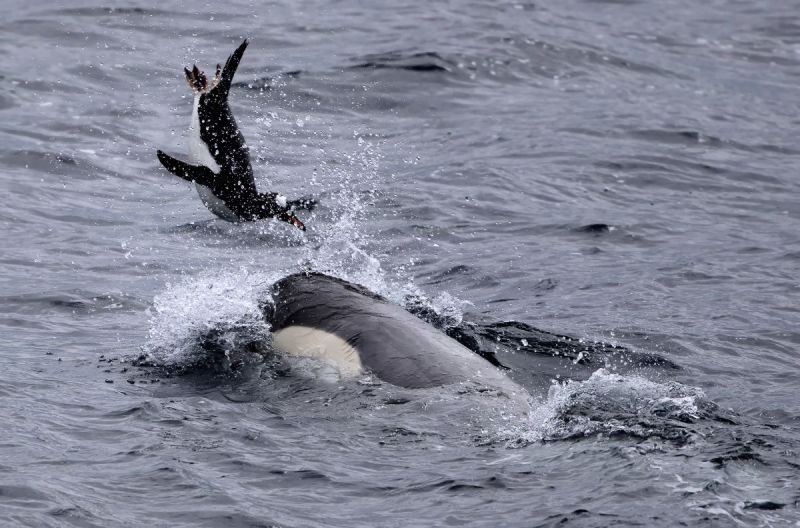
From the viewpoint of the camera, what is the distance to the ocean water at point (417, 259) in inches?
253

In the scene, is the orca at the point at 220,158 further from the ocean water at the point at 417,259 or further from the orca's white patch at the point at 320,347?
the ocean water at the point at 417,259

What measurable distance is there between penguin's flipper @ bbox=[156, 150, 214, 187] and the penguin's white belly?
5 centimetres

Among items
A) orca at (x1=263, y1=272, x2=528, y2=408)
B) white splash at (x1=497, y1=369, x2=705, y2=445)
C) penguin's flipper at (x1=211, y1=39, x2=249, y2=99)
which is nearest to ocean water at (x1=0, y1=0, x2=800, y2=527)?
white splash at (x1=497, y1=369, x2=705, y2=445)

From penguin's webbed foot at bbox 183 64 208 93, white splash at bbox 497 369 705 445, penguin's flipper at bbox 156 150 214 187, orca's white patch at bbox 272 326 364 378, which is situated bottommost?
white splash at bbox 497 369 705 445

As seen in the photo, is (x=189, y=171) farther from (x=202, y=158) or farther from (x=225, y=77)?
(x=225, y=77)

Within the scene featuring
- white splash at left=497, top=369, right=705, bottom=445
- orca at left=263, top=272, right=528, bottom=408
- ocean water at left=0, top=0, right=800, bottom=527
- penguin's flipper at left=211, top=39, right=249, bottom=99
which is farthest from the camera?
penguin's flipper at left=211, top=39, right=249, bottom=99

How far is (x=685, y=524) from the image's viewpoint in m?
5.79

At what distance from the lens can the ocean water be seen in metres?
6.43

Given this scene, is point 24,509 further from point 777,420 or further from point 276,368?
point 777,420

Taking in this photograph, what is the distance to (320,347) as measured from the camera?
26.1 feet

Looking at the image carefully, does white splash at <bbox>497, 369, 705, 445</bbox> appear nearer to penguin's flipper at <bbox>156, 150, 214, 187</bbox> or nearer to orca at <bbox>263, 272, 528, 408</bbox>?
orca at <bbox>263, 272, 528, 408</bbox>

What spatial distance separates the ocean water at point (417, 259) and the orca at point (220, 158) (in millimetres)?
946

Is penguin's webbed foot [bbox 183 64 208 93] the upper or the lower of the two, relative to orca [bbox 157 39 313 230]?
upper

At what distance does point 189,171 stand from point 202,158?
0.17m
